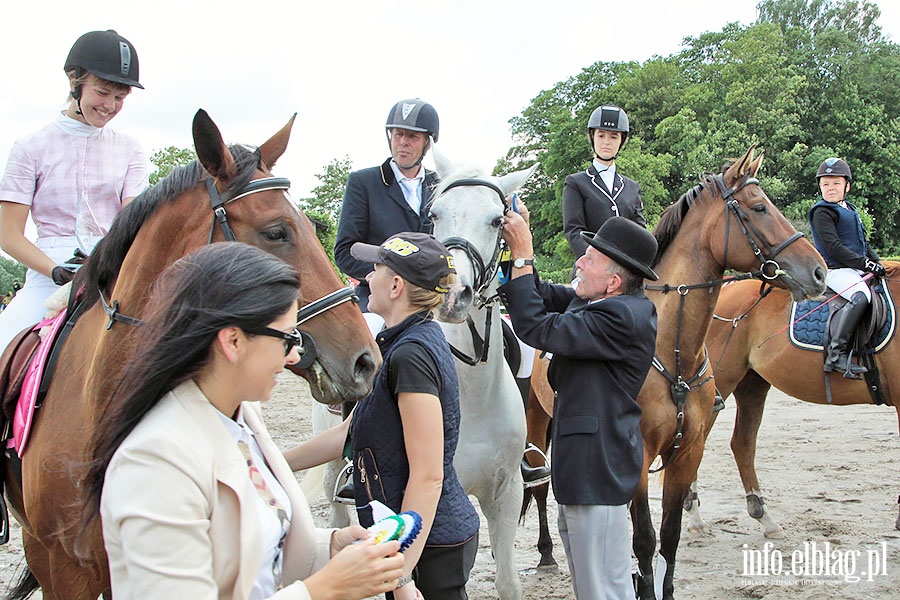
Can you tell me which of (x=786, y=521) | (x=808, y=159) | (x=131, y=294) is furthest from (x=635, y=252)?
(x=808, y=159)

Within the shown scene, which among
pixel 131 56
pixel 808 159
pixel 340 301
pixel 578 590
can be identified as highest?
pixel 808 159

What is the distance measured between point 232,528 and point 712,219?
4432 millimetres

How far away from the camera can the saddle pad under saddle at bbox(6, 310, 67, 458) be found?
270 cm

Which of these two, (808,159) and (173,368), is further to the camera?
(808,159)

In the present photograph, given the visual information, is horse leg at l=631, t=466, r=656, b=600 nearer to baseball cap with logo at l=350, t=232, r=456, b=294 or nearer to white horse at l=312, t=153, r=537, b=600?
white horse at l=312, t=153, r=537, b=600

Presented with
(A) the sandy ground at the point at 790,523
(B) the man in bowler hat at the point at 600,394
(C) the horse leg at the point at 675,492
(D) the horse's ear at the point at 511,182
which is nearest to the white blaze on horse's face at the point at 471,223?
(D) the horse's ear at the point at 511,182

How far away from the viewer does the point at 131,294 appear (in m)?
2.50

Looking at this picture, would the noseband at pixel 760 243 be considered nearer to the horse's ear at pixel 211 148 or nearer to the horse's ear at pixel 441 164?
the horse's ear at pixel 441 164

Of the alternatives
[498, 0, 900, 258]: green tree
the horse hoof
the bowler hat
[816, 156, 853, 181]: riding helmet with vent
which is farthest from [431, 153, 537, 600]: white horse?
[498, 0, 900, 258]: green tree

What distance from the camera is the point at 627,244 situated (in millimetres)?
3256

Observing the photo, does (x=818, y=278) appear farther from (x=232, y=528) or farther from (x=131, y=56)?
(x=232, y=528)

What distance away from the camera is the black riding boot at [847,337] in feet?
22.6

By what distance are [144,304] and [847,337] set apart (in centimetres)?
641

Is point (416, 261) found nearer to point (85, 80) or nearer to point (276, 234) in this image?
point (276, 234)
